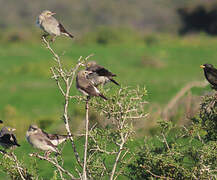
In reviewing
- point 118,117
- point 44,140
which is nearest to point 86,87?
point 118,117

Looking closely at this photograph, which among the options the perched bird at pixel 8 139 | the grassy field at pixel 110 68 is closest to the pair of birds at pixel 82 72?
the perched bird at pixel 8 139

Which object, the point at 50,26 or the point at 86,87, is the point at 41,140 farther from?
the point at 50,26

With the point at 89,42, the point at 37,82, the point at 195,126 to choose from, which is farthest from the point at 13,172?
the point at 89,42

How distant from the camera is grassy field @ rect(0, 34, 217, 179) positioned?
3409 centimetres

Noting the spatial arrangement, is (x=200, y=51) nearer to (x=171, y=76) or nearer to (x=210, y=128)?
(x=171, y=76)

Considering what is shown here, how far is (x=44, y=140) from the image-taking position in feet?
28.5

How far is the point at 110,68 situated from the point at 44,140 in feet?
119

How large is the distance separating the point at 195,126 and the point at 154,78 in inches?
1352

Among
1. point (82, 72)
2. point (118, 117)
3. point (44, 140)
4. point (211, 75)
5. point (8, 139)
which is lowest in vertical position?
point (44, 140)

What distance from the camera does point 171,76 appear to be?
4391 centimetres

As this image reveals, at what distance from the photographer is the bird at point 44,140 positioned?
8547 mm

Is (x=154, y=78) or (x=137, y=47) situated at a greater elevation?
(x=137, y=47)

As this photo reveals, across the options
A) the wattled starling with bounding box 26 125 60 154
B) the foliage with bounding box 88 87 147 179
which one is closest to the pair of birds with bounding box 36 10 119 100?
the foliage with bounding box 88 87 147 179

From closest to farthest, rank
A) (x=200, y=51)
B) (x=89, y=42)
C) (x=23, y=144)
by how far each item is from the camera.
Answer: (x=23, y=144) < (x=200, y=51) < (x=89, y=42)
